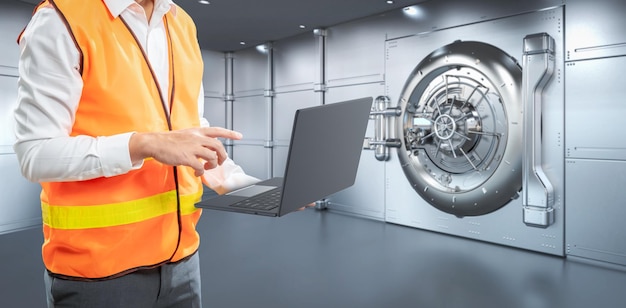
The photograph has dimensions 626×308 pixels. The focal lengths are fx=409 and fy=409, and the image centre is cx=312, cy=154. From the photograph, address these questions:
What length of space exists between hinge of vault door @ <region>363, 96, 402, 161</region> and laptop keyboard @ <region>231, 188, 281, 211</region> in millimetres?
4063

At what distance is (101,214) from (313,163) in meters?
0.43

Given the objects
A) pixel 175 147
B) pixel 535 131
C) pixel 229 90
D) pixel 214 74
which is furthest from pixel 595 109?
pixel 214 74

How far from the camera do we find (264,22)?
18.4 feet

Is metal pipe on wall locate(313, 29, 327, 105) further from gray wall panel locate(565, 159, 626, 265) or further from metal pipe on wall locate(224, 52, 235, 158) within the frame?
gray wall panel locate(565, 159, 626, 265)

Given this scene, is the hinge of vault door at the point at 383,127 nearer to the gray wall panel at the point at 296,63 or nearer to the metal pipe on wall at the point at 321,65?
the metal pipe on wall at the point at 321,65

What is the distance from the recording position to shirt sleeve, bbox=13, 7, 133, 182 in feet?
2.29

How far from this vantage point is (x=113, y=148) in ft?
2.33

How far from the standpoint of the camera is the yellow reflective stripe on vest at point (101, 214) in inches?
31.4

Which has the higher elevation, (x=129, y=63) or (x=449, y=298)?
(x=129, y=63)

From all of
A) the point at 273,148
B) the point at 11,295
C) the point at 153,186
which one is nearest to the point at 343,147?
the point at 153,186

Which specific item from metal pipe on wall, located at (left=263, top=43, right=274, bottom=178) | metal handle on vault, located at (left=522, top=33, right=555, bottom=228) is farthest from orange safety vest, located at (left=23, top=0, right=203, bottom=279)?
metal pipe on wall, located at (left=263, top=43, right=274, bottom=178)

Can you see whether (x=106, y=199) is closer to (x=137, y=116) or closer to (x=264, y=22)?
(x=137, y=116)

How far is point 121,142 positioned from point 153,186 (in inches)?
7.3

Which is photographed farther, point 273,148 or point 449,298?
point 273,148
